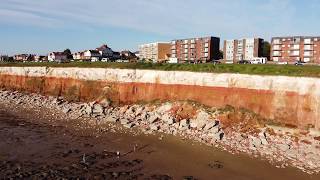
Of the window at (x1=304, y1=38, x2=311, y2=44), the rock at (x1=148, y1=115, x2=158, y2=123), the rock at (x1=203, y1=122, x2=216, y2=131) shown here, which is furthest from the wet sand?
the window at (x1=304, y1=38, x2=311, y2=44)

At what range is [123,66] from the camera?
53906 mm

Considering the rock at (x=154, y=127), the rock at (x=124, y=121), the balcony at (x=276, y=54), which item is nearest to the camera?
the rock at (x=154, y=127)

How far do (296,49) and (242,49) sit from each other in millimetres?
26016

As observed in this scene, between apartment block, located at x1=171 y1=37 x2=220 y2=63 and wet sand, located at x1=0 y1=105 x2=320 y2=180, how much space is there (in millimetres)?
91040

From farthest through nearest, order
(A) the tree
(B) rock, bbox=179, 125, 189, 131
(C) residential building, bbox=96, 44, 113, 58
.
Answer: (C) residential building, bbox=96, 44, 113, 58 → (A) the tree → (B) rock, bbox=179, 125, 189, 131

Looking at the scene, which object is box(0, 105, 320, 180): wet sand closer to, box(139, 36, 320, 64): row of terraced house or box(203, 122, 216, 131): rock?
box(203, 122, 216, 131): rock

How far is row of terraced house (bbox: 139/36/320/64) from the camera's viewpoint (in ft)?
345

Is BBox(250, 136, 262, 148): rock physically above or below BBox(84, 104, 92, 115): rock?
below

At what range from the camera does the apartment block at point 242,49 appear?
12631 cm

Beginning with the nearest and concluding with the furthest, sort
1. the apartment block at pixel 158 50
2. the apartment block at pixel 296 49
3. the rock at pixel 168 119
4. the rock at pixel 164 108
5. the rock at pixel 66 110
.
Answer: the rock at pixel 168 119 → the rock at pixel 164 108 → the rock at pixel 66 110 → the apartment block at pixel 296 49 → the apartment block at pixel 158 50

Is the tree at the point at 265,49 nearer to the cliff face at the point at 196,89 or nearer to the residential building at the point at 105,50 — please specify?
→ the residential building at the point at 105,50

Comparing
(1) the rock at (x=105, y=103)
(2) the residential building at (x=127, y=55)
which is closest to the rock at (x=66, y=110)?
(1) the rock at (x=105, y=103)

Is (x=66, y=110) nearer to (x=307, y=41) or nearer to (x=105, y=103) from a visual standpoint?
(x=105, y=103)

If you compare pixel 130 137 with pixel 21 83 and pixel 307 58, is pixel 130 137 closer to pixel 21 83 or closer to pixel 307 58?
pixel 21 83
